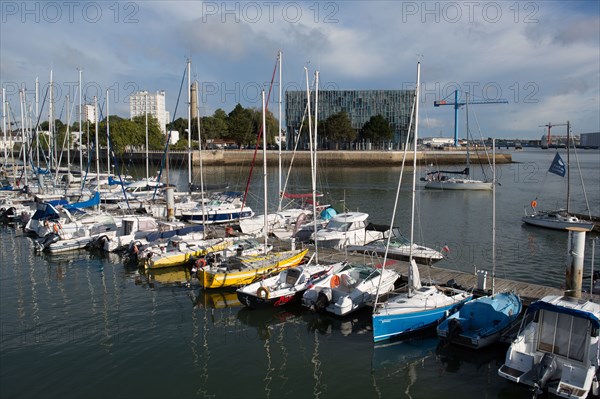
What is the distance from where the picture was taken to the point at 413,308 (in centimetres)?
1602

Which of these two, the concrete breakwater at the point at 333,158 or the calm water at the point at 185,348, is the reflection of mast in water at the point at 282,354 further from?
the concrete breakwater at the point at 333,158

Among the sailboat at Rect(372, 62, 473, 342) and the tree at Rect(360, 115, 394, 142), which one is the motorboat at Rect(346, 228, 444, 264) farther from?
the tree at Rect(360, 115, 394, 142)

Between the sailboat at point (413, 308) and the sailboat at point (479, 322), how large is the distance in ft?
2.48

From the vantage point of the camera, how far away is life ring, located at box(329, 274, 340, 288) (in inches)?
736

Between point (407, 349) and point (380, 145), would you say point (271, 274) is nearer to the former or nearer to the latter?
point (407, 349)

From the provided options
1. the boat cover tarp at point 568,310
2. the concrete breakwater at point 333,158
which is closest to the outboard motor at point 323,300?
the boat cover tarp at point 568,310

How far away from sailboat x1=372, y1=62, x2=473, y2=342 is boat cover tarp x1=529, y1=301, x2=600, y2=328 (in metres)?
3.74

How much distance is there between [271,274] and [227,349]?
16.6 ft

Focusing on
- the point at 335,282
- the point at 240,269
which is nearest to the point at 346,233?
the point at 240,269

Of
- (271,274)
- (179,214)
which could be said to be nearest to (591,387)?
(271,274)

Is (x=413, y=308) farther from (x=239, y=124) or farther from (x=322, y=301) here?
(x=239, y=124)

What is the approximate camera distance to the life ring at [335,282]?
18.7m

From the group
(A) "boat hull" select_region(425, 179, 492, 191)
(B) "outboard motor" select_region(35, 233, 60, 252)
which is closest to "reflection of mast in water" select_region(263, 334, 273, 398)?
(B) "outboard motor" select_region(35, 233, 60, 252)

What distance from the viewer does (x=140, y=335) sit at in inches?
642
